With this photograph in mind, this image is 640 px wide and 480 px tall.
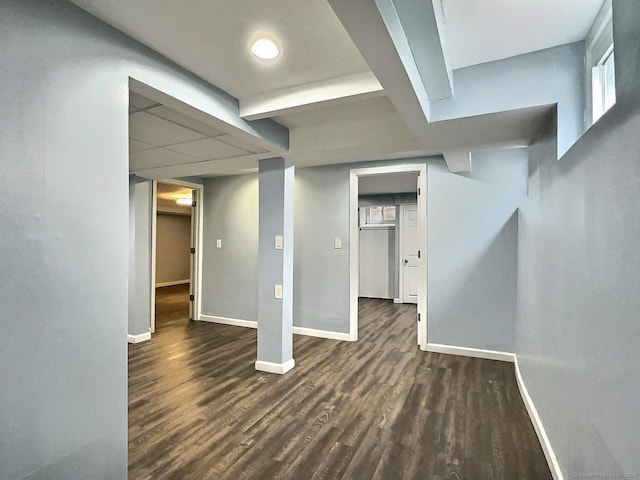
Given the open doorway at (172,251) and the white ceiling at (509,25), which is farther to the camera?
the open doorway at (172,251)

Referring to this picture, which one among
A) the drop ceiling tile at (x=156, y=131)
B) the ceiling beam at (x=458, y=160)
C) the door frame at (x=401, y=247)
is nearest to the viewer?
the drop ceiling tile at (x=156, y=131)

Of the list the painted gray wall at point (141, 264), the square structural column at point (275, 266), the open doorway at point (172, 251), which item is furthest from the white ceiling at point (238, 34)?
the open doorway at point (172, 251)

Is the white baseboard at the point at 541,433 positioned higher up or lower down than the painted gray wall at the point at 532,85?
lower down

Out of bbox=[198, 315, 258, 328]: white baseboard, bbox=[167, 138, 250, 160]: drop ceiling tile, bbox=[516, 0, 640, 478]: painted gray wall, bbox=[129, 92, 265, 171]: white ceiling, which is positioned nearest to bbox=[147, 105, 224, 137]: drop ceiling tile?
bbox=[129, 92, 265, 171]: white ceiling

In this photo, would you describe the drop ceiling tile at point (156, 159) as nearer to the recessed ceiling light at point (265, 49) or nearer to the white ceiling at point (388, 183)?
the recessed ceiling light at point (265, 49)

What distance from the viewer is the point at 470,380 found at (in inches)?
119

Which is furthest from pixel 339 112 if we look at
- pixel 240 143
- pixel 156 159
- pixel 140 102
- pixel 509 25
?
pixel 156 159

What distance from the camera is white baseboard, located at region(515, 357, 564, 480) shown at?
1.72m

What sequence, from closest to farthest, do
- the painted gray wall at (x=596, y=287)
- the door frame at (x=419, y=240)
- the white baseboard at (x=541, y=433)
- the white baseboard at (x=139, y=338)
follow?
A: the painted gray wall at (x=596, y=287), the white baseboard at (x=541, y=433), the door frame at (x=419, y=240), the white baseboard at (x=139, y=338)

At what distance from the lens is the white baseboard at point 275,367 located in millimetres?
3121

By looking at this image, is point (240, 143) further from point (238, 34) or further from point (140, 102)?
point (238, 34)

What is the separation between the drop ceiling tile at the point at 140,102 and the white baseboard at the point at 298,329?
3.19 metres

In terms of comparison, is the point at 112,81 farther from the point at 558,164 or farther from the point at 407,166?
the point at 407,166

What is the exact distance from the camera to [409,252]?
6.69 metres
